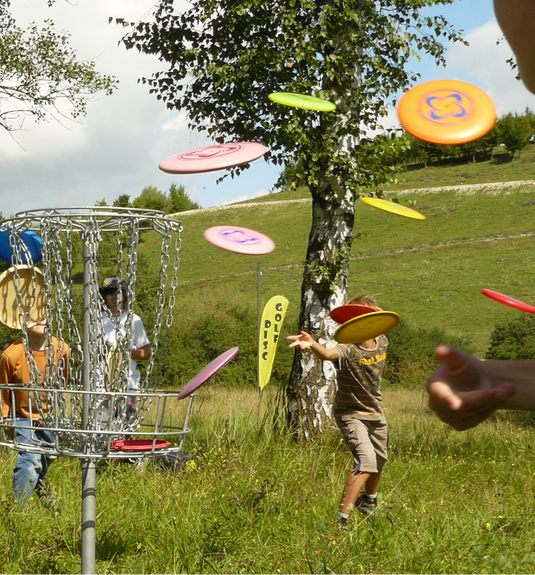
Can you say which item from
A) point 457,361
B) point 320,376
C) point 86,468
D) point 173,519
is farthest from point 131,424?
point 320,376

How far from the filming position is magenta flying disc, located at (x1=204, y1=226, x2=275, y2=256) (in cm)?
279

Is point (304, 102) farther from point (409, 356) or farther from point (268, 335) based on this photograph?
point (409, 356)

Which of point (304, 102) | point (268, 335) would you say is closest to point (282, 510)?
point (304, 102)

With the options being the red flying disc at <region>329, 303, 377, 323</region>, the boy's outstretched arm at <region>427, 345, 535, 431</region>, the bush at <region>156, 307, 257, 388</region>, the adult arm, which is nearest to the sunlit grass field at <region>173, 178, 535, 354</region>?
the bush at <region>156, 307, 257, 388</region>

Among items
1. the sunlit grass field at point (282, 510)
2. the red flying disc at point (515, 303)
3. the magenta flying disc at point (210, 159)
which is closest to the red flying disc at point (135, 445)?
the sunlit grass field at point (282, 510)

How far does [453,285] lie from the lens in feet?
121

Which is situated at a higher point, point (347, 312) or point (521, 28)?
point (521, 28)

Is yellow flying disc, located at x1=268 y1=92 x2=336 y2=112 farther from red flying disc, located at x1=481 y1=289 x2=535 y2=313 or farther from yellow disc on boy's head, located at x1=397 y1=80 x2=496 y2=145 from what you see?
red flying disc, located at x1=481 y1=289 x2=535 y2=313

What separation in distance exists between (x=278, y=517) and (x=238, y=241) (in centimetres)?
193

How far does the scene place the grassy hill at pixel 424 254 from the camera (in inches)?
1283

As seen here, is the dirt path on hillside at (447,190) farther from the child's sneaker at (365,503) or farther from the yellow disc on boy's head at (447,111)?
the yellow disc on boy's head at (447,111)

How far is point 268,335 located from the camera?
22.0ft

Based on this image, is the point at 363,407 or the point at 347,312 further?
the point at 363,407

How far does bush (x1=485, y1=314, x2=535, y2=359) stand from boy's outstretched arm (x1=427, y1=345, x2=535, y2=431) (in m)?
15.3
